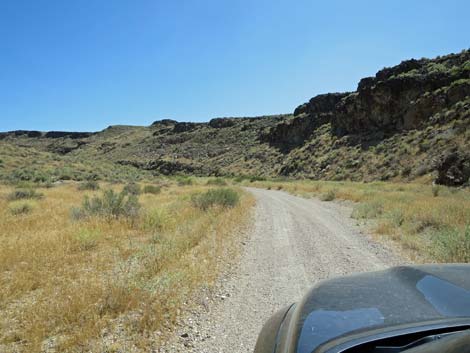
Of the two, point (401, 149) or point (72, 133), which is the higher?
point (72, 133)

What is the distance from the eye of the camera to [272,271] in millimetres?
6141

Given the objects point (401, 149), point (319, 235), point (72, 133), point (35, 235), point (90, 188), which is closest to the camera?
point (35, 235)

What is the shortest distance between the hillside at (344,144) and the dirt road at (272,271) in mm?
16130

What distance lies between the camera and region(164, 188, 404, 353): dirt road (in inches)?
153

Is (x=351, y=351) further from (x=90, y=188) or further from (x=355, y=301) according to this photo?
(x=90, y=188)

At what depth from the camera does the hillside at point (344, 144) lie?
30.8 m

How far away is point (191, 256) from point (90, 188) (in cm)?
1820

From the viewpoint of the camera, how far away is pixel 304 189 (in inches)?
1109

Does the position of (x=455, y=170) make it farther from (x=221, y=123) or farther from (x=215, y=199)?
(x=221, y=123)

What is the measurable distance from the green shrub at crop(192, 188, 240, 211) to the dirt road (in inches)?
107

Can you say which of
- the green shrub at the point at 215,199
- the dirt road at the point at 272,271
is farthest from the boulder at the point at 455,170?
the green shrub at the point at 215,199

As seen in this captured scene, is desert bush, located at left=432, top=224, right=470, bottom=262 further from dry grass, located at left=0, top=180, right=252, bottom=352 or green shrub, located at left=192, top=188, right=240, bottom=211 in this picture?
green shrub, located at left=192, top=188, right=240, bottom=211

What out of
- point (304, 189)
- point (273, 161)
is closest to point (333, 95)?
point (273, 161)

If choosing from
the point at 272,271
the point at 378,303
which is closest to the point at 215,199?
the point at 272,271
